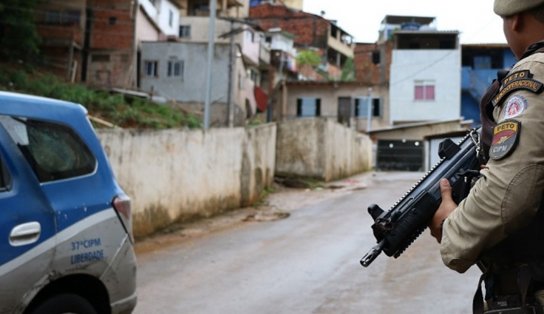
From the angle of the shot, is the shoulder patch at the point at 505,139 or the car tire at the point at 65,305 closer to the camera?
the shoulder patch at the point at 505,139

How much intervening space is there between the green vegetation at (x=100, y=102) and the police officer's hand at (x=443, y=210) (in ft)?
70.8

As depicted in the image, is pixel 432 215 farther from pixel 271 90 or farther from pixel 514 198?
pixel 271 90

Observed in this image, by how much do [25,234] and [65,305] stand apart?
478 mm

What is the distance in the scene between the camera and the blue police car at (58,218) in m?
3.10

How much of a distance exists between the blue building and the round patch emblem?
42.8m

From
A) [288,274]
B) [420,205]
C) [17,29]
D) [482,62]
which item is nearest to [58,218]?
[420,205]

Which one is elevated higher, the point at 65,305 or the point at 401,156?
the point at 65,305

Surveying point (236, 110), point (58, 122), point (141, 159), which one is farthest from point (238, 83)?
point (58, 122)

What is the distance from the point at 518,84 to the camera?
1713 millimetres

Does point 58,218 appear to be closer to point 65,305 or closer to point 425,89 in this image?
point 65,305

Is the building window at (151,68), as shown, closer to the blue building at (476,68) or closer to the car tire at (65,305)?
the blue building at (476,68)

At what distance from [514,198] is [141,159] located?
891 cm

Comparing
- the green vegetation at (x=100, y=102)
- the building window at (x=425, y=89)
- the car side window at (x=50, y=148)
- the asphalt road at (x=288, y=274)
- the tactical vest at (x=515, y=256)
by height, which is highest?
the building window at (x=425, y=89)

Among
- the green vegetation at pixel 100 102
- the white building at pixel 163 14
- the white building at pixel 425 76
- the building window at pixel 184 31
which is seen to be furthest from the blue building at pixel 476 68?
the green vegetation at pixel 100 102
